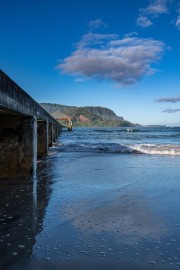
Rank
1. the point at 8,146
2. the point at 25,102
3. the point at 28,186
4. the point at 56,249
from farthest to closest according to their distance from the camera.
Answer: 1. the point at 8,146
2. the point at 25,102
3. the point at 28,186
4. the point at 56,249

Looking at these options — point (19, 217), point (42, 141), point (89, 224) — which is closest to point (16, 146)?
point (19, 217)

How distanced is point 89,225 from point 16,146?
6051 mm

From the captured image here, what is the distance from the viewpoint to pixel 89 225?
5566 millimetres

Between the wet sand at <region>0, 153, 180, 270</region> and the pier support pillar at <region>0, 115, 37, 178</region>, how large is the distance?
3.12ft

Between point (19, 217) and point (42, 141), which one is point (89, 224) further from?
point (42, 141)

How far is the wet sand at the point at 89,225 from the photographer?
13.6 ft

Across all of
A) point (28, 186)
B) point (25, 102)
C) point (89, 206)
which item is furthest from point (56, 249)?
point (25, 102)

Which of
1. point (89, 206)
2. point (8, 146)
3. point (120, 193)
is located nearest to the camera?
point (89, 206)

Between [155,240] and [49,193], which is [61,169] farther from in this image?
[155,240]

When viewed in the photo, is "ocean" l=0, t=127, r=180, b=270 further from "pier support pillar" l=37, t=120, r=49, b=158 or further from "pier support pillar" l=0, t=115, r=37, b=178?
"pier support pillar" l=37, t=120, r=49, b=158

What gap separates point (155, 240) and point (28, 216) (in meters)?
2.56

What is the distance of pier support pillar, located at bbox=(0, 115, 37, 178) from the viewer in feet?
35.1

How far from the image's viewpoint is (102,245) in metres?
4.62

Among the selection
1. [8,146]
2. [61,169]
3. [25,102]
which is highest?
[25,102]
